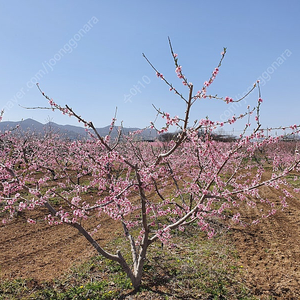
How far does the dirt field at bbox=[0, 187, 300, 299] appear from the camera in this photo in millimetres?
4965

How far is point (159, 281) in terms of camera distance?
484 centimetres

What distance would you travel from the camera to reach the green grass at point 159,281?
172 inches

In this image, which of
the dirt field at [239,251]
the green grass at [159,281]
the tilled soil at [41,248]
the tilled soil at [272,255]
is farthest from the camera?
the tilled soil at [41,248]

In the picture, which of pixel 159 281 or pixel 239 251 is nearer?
pixel 159 281

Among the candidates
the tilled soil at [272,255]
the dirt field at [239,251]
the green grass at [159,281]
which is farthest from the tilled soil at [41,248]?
the tilled soil at [272,255]

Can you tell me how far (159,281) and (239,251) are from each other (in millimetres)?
2765

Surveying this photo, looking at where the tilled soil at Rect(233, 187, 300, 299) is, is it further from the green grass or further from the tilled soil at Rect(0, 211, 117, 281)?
the tilled soil at Rect(0, 211, 117, 281)

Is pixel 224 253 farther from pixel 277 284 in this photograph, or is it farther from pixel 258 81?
pixel 258 81

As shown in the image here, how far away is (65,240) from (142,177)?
4.94 metres

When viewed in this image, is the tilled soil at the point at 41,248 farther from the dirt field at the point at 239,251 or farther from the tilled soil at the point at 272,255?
the tilled soil at the point at 272,255

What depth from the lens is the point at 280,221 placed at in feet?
28.5

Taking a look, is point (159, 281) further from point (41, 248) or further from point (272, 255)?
point (41, 248)

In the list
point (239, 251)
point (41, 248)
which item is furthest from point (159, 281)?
point (41, 248)

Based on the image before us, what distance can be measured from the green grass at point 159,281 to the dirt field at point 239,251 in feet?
1.18
